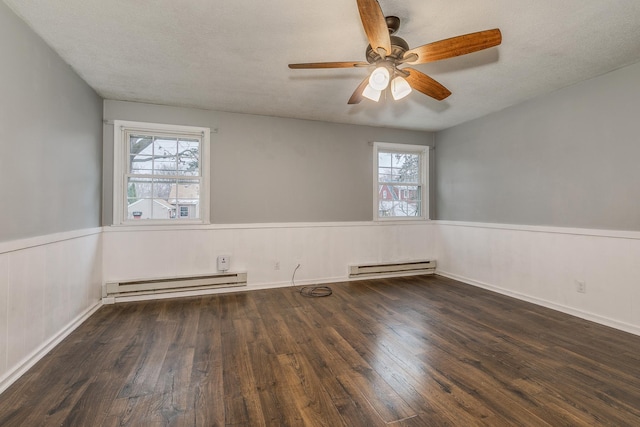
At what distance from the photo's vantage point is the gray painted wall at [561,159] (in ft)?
8.66

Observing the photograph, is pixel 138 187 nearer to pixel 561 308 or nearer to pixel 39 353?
pixel 39 353

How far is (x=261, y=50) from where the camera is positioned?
238 centimetres

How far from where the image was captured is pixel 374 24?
160 cm

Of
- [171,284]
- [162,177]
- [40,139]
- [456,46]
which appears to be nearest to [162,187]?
[162,177]

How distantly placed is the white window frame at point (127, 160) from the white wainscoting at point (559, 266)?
3794 millimetres

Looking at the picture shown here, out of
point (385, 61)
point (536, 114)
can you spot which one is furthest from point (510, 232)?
point (385, 61)

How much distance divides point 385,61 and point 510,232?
2911 millimetres

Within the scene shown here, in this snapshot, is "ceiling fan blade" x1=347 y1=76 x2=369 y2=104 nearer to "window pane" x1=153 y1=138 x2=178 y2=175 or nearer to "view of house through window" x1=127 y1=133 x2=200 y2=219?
"view of house through window" x1=127 y1=133 x2=200 y2=219

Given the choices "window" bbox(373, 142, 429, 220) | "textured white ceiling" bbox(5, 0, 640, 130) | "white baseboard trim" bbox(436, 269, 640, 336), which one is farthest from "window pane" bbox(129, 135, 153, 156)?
"white baseboard trim" bbox(436, 269, 640, 336)

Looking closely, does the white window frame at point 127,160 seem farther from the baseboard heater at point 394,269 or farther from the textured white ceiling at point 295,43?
the baseboard heater at point 394,269

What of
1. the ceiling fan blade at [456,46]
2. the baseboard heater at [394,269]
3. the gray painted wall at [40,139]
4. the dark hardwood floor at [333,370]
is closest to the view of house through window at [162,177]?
the gray painted wall at [40,139]

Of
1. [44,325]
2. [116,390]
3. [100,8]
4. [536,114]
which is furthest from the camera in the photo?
[536,114]

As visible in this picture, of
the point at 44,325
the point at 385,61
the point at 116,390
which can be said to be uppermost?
the point at 385,61

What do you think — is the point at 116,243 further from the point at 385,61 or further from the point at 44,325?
the point at 385,61
